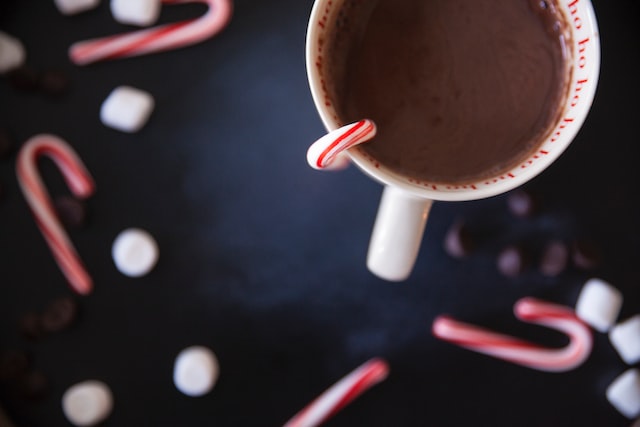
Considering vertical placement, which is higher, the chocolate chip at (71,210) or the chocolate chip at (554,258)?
the chocolate chip at (71,210)

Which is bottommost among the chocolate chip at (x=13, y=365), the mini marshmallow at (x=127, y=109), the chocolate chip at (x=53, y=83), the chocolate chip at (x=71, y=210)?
the chocolate chip at (x=13, y=365)

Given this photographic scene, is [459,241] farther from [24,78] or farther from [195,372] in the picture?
[24,78]

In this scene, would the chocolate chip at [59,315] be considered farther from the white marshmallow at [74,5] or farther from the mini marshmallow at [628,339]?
the mini marshmallow at [628,339]

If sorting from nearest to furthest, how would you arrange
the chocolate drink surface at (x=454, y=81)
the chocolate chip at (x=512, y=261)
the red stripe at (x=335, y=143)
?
1. the red stripe at (x=335, y=143)
2. the chocolate drink surface at (x=454, y=81)
3. the chocolate chip at (x=512, y=261)

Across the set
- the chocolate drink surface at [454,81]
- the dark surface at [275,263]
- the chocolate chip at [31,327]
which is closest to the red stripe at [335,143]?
the chocolate drink surface at [454,81]

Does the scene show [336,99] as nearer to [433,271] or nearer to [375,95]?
[375,95]
